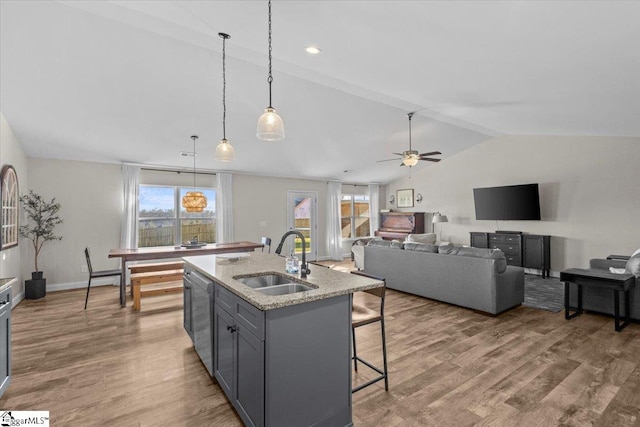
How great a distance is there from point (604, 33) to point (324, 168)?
5.97m

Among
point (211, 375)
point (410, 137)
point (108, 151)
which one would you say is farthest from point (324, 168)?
point (211, 375)

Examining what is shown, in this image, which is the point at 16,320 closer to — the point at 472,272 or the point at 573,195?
the point at 472,272

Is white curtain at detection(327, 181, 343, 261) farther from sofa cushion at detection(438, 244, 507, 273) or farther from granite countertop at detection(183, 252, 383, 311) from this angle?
granite countertop at detection(183, 252, 383, 311)

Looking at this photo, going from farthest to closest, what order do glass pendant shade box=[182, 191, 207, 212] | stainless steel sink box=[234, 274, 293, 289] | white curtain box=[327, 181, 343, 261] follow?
white curtain box=[327, 181, 343, 261]
glass pendant shade box=[182, 191, 207, 212]
stainless steel sink box=[234, 274, 293, 289]

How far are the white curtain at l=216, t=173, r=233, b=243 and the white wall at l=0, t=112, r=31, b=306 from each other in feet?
10.6

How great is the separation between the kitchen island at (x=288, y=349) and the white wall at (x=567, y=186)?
625 cm

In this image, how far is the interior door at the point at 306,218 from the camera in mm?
8438

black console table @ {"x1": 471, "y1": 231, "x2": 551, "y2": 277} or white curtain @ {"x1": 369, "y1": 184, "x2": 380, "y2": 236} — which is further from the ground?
white curtain @ {"x1": 369, "y1": 184, "x2": 380, "y2": 236}

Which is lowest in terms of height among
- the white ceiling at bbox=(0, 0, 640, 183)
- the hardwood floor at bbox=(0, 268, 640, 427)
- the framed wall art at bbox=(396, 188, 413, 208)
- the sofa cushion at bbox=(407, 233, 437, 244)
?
the hardwood floor at bbox=(0, 268, 640, 427)

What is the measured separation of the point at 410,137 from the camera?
648 cm

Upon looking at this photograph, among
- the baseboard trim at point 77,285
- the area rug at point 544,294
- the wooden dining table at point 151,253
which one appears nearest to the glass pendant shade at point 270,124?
the wooden dining table at point 151,253

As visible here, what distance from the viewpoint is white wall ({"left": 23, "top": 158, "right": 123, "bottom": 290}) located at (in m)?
5.43

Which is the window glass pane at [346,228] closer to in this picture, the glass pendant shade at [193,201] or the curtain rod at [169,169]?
the curtain rod at [169,169]

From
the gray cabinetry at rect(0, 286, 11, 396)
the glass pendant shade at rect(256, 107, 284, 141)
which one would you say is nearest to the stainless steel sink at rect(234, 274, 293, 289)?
the glass pendant shade at rect(256, 107, 284, 141)
